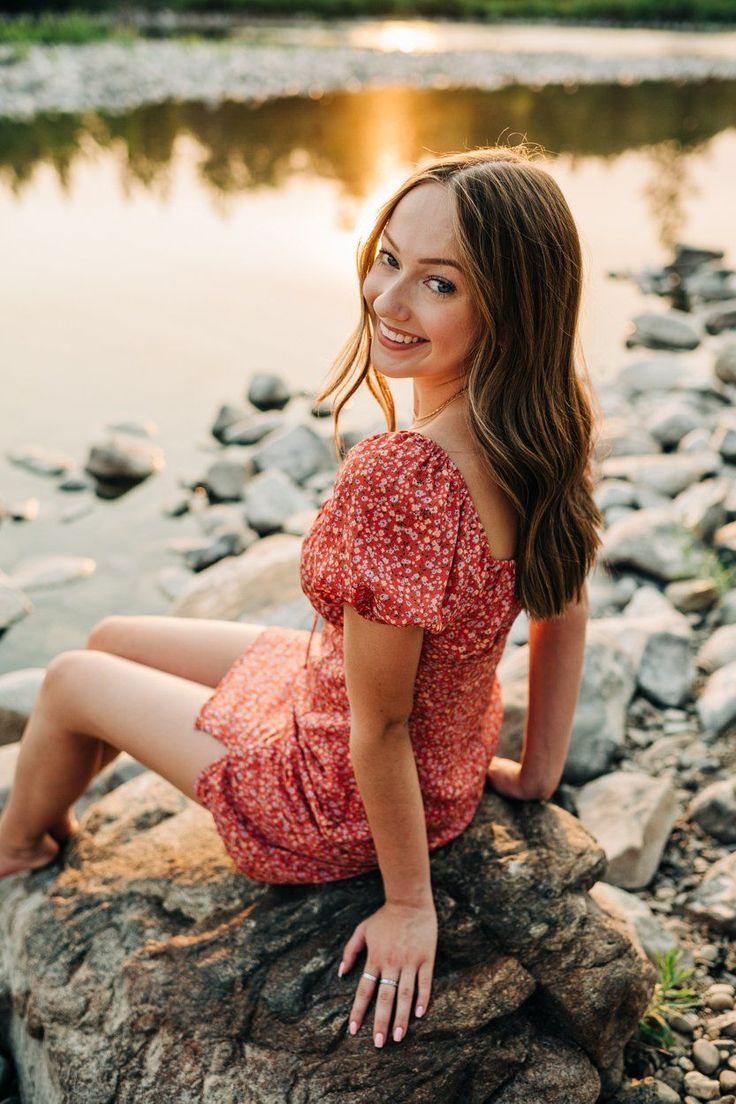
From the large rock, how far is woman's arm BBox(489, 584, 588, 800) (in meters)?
0.06

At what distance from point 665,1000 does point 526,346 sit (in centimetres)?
163

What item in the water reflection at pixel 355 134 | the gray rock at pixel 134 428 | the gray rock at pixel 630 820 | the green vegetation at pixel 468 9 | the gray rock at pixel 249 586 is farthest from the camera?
the green vegetation at pixel 468 9

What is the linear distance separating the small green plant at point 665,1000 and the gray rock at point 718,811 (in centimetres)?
51

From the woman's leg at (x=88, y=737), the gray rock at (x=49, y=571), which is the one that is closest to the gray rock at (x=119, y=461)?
the gray rock at (x=49, y=571)

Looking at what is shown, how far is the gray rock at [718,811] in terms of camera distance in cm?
274

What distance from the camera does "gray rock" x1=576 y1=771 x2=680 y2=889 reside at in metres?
2.60

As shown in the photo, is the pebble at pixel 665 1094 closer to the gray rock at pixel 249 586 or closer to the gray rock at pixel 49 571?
the gray rock at pixel 249 586

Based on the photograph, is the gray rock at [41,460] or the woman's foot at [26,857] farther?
the gray rock at [41,460]

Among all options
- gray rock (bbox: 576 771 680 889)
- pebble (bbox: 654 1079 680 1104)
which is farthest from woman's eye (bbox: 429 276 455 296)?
pebble (bbox: 654 1079 680 1104)

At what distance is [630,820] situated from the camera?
2654mm

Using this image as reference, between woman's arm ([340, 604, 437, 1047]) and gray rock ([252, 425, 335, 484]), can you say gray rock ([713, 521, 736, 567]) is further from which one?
woman's arm ([340, 604, 437, 1047])

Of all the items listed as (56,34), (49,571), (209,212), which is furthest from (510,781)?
(56,34)

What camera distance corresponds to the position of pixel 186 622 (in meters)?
2.51

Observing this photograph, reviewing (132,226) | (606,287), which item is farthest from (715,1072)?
(132,226)
